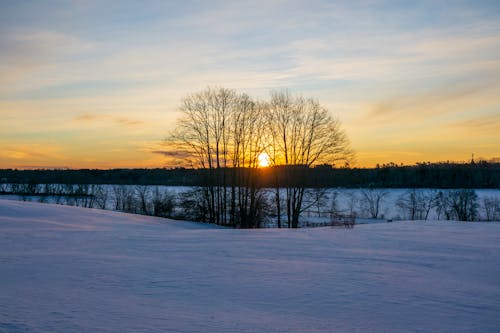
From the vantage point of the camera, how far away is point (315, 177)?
3291cm

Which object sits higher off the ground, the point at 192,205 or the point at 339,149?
the point at 339,149

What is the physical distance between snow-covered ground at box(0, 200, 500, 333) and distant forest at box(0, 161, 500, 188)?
19.3 metres

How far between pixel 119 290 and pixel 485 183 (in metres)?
123

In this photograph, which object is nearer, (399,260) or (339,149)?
(399,260)

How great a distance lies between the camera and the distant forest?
33.2 m

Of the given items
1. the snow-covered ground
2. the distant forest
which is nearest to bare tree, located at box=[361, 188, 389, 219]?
the distant forest

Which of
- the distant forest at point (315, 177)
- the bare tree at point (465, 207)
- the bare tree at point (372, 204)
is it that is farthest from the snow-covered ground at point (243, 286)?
the bare tree at point (372, 204)

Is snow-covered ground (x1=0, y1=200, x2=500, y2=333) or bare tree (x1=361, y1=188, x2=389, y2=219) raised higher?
snow-covered ground (x1=0, y1=200, x2=500, y2=333)

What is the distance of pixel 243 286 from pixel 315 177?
84.9 feet

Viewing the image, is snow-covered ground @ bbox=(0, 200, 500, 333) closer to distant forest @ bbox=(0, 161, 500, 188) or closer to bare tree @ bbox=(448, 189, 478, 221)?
distant forest @ bbox=(0, 161, 500, 188)

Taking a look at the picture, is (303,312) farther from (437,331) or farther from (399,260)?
(399,260)

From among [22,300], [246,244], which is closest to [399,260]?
[246,244]

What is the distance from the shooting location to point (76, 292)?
6664 mm

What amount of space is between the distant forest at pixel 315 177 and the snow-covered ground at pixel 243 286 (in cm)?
1931
